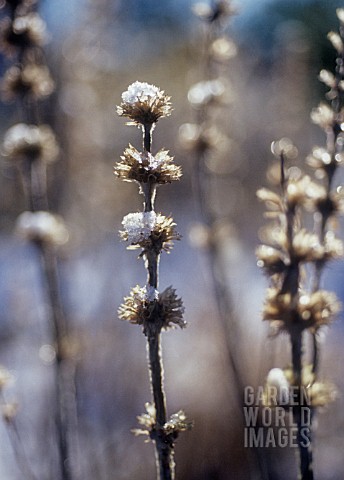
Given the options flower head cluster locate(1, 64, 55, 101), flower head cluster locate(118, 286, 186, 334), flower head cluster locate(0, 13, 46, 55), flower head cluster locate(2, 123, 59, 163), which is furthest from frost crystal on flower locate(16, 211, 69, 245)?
flower head cluster locate(118, 286, 186, 334)

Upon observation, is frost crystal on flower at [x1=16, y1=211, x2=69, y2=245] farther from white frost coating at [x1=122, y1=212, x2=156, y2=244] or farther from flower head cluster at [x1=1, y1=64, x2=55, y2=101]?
white frost coating at [x1=122, y1=212, x2=156, y2=244]

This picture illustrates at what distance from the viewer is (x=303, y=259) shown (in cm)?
97

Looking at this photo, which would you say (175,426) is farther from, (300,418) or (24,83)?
(24,83)

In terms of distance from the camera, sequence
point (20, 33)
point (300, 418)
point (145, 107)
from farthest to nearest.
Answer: point (20, 33)
point (300, 418)
point (145, 107)

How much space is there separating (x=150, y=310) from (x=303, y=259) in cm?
28

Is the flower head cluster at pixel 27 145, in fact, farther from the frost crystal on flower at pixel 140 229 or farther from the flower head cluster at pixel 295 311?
the flower head cluster at pixel 295 311

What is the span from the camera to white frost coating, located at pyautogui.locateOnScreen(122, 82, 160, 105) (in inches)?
35.2

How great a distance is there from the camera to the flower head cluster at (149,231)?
Result: 34.9 inches

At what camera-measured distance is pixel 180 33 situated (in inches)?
303

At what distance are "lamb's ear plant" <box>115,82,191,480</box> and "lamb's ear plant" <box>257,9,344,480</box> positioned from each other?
18 centimetres

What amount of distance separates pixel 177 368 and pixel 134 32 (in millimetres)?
5949

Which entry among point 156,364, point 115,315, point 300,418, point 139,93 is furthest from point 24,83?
point 115,315

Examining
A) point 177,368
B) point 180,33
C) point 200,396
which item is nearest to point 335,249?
point 200,396

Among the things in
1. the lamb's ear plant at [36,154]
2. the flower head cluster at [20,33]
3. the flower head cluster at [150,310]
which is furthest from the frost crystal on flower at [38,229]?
the flower head cluster at [150,310]
